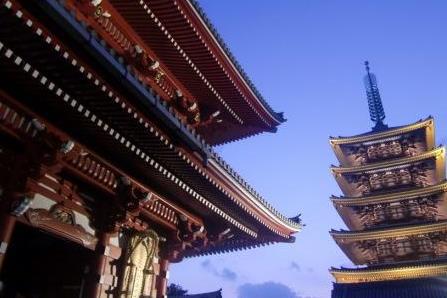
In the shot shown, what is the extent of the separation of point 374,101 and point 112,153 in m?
38.6

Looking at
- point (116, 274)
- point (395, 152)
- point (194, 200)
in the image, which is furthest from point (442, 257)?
point (116, 274)

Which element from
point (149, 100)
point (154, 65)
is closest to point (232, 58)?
point (154, 65)

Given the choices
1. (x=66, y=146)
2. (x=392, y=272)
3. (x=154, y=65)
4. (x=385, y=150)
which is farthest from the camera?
(x=385, y=150)

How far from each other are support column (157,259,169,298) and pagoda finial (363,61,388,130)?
1127 inches

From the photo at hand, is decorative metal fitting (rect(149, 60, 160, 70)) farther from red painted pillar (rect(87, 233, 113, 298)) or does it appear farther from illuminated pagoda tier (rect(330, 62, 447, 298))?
illuminated pagoda tier (rect(330, 62, 447, 298))

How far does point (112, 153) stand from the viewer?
7.12 m

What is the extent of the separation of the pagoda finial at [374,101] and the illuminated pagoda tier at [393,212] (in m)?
4.44

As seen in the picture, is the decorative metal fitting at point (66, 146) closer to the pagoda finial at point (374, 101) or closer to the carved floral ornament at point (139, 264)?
the carved floral ornament at point (139, 264)

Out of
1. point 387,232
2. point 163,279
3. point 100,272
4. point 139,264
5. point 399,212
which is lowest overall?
point 100,272

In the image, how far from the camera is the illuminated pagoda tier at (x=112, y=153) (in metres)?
5.37

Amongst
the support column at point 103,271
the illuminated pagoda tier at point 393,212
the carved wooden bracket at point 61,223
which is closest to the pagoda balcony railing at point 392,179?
the illuminated pagoda tier at point 393,212

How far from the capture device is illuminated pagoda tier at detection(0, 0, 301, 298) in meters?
5.37

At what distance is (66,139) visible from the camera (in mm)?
6164

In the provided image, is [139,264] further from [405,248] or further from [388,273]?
[405,248]
